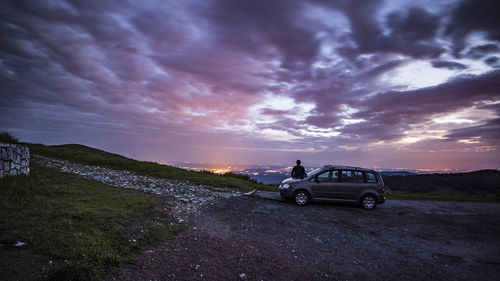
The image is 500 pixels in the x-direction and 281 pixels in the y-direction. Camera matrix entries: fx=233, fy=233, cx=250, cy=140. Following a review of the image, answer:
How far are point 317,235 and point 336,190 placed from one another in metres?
5.55

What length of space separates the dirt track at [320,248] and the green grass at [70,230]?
0.62m

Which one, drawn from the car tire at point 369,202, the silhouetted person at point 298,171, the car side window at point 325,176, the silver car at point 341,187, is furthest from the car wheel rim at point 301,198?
the car tire at point 369,202

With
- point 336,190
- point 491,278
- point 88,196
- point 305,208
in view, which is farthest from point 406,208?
point 88,196

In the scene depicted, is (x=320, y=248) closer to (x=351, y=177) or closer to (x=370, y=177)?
(x=351, y=177)

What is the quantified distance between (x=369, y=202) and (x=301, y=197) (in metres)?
3.74

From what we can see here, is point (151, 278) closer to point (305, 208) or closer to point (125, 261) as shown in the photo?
point (125, 261)

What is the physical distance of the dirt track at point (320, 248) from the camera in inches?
207

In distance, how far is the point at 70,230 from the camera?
5.76 m

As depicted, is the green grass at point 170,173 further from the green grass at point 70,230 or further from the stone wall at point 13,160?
the green grass at point 70,230

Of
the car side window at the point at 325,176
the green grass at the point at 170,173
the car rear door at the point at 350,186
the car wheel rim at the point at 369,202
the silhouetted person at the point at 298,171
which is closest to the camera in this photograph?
the car wheel rim at the point at 369,202

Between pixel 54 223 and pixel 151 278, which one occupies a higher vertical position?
pixel 54 223

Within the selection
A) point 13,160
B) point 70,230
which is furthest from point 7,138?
point 70,230

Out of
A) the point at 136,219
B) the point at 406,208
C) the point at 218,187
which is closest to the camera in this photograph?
the point at 136,219

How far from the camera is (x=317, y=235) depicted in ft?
26.5
